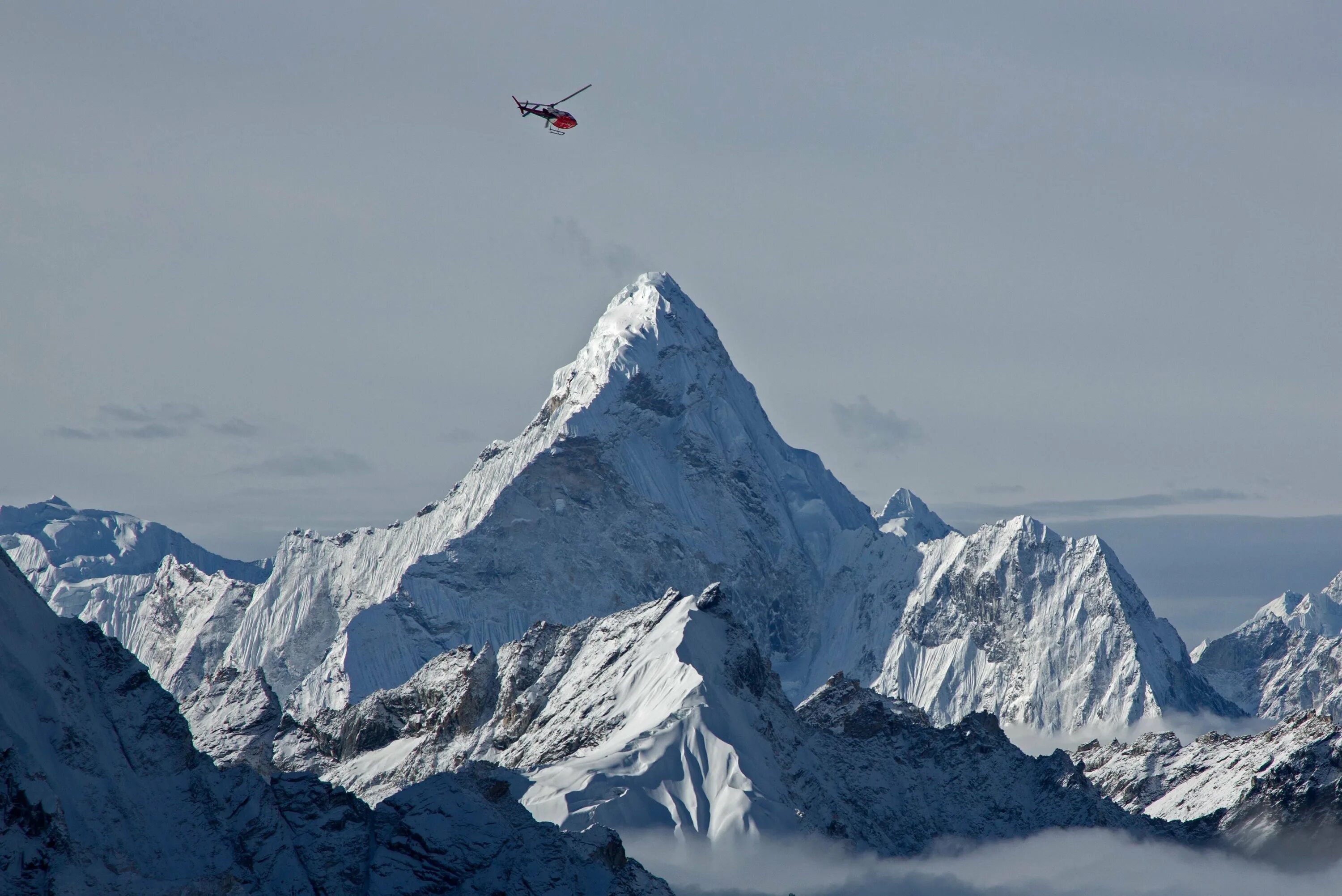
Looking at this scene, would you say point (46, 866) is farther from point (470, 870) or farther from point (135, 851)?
point (470, 870)

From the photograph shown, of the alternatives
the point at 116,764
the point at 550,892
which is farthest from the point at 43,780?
the point at 550,892

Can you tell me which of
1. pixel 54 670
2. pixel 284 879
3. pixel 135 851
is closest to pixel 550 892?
pixel 284 879

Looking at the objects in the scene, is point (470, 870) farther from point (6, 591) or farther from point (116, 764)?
point (6, 591)

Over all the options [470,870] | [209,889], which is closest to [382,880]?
[470,870]

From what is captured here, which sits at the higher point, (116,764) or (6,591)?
(6,591)

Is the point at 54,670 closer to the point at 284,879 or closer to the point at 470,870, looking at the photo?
the point at 284,879

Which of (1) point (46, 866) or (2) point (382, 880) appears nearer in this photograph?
(1) point (46, 866)

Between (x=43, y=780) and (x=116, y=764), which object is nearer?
(x=43, y=780)

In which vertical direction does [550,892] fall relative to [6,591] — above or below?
below
